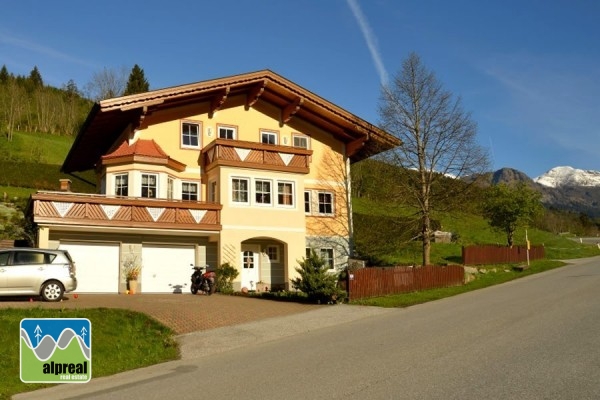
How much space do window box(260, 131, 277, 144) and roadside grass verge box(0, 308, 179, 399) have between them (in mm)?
15278

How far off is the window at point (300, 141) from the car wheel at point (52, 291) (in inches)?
595

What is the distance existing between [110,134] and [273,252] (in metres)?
9.76

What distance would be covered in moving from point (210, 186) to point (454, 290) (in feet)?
38.4

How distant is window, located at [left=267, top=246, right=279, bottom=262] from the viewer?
28.1 meters

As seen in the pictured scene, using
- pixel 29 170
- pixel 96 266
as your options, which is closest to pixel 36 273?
pixel 96 266

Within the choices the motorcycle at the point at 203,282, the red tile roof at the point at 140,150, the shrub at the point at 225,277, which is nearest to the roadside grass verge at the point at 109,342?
the motorcycle at the point at 203,282

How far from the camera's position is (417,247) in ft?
125

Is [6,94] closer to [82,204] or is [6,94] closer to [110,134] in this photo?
[110,134]

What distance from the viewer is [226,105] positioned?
28672 mm

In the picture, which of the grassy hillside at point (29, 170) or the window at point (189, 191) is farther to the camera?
the grassy hillside at point (29, 170)

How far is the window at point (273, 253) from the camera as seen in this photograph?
28.1 meters

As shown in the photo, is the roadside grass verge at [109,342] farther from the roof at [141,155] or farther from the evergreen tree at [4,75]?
the evergreen tree at [4,75]

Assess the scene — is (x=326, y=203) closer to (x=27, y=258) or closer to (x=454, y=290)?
(x=454, y=290)

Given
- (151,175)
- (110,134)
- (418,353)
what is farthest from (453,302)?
(110,134)
